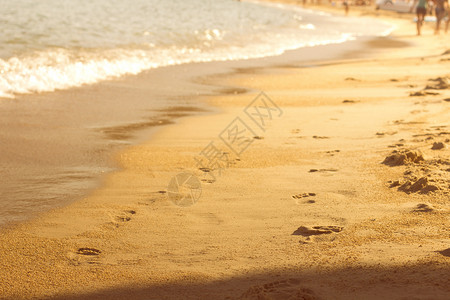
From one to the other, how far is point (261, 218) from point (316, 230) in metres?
0.41

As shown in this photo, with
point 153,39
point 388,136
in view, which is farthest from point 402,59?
point 388,136

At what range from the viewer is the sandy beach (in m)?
2.90

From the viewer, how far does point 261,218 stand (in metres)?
3.80

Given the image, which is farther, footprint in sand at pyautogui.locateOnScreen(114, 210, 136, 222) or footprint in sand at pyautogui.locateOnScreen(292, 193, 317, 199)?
footprint in sand at pyautogui.locateOnScreen(292, 193, 317, 199)

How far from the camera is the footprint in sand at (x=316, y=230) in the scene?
349 centimetres

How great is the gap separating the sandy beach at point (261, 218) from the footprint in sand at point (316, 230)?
10 millimetres

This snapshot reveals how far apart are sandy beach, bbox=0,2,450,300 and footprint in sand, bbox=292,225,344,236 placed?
0.4 inches

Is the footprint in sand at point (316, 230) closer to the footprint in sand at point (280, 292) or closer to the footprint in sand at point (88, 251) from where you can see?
the footprint in sand at point (280, 292)

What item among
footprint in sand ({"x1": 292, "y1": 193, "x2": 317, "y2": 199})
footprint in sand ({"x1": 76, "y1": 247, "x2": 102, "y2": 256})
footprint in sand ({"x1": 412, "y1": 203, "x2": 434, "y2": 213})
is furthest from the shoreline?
footprint in sand ({"x1": 412, "y1": 203, "x2": 434, "y2": 213})

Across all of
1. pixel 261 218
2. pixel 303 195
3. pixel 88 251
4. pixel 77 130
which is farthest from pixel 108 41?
pixel 88 251

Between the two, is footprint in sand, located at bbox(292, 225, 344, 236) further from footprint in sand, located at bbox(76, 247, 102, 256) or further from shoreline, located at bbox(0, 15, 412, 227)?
shoreline, located at bbox(0, 15, 412, 227)

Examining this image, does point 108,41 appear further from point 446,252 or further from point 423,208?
point 446,252

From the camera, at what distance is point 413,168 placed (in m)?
4.62

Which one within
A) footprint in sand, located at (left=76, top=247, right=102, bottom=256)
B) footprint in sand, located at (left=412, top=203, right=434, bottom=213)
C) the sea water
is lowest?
footprint in sand, located at (left=76, top=247, right=102, bottom=256)
